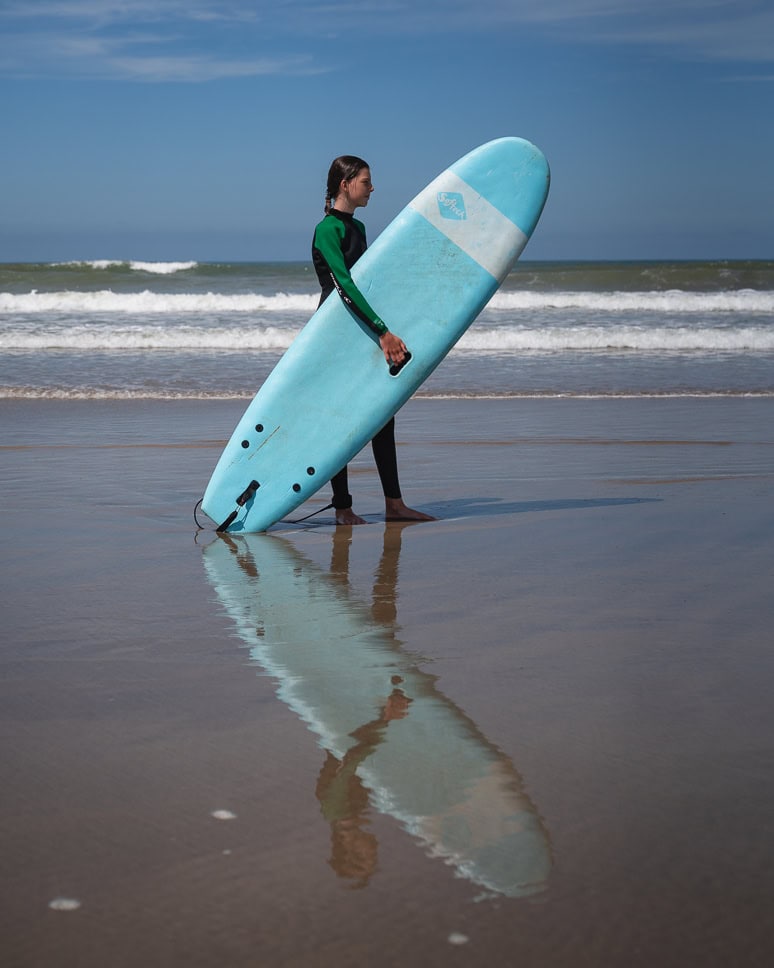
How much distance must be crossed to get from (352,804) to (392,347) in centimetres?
248

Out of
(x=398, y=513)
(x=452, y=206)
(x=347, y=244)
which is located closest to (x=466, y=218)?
(x=452, y=206)

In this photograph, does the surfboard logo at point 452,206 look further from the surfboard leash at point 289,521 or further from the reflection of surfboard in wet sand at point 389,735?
the reflection of surfboard in wet sand at point 389,735

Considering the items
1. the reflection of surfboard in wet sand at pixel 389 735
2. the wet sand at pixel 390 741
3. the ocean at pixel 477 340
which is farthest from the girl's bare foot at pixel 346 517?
the ocean at pixel 477 340

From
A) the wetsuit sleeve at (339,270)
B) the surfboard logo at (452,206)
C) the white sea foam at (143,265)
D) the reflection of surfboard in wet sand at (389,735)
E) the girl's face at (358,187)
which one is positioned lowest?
the white sea foam at (143,265)

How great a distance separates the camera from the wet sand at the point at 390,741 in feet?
4.73

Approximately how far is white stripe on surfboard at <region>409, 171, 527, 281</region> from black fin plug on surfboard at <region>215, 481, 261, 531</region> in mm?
1178

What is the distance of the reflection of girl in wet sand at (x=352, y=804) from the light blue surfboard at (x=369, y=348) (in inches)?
81.0

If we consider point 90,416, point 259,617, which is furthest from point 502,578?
point 90,416

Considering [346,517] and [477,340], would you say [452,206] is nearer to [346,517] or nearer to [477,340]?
[346,517]

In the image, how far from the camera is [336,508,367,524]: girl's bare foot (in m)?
4.26

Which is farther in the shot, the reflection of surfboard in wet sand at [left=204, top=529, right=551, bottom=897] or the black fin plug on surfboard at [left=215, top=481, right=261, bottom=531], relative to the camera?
the black fin plug on surfboard at [left=215, top=481, right=261, bottom=531]

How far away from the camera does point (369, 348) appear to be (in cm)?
414

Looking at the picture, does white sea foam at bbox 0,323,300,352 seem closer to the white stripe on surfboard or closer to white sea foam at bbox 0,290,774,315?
white sea foam at bbox 0,290,774,315

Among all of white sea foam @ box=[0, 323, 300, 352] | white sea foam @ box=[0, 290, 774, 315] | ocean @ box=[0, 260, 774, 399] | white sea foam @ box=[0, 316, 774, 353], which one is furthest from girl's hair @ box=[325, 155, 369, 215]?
white sea foam @ box=[0, 290, 774, 315]
